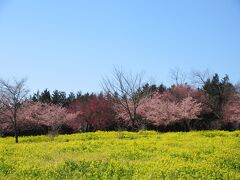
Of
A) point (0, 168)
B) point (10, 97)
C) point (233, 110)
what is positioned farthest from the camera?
point (233, 110)

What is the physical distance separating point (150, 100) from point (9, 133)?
61.5ft

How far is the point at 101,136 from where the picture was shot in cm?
2909

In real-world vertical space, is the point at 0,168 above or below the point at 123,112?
below

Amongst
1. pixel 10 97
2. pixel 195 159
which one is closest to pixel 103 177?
pixel 195 159

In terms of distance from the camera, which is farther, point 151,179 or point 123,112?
point 123,112

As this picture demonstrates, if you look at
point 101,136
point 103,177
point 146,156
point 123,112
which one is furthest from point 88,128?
point 103,177

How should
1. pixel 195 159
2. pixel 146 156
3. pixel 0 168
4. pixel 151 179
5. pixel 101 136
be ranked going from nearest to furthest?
pixel 151 179 < pixel 0 168 < pixel 195 159 < pixel 146 156 < pixel 101 136

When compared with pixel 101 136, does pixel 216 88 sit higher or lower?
higher

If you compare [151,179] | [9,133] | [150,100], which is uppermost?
[150,100]

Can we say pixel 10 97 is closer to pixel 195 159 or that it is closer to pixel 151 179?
pixel 195 159

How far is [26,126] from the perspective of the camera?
5169 cm

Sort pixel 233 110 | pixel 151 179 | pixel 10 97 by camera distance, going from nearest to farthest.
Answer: pixel 151 179 → pixel 10 97 → pixel 233 110

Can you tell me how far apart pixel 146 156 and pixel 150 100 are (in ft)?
124

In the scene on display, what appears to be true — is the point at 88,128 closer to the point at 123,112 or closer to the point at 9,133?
the point at 123,112
